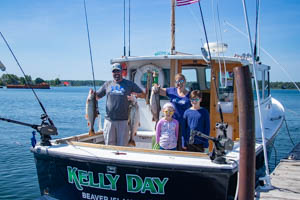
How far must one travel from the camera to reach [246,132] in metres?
3.47

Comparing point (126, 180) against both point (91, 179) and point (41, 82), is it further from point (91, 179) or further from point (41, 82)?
point (41, 82)

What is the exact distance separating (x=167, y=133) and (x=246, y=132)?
1.37m

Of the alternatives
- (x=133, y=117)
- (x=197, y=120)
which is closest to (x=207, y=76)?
(x=133, y=117)

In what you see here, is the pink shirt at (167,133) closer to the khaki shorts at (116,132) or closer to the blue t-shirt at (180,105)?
the blue t-shirt at (180,105)

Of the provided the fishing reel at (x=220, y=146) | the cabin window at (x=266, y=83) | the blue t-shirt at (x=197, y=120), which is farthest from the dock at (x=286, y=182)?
the cabin window at (x=266, y=83)

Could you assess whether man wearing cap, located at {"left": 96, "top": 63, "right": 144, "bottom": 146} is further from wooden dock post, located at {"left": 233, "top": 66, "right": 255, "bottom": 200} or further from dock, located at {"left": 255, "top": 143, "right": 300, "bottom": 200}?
dock, located at {"left": 255, "top": 143, "right": 300, "bottom": 200}

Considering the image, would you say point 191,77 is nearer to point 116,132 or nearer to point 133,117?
point 133,117

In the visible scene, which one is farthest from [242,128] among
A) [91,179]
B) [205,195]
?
[91,179]

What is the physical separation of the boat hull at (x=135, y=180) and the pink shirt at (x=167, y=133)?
2.04 ft

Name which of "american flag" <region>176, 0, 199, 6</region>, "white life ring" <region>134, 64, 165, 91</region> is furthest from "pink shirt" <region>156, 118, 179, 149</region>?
"american flag" <region>176, 0, 199, 6</region>

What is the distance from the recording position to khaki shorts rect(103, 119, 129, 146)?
529 cm

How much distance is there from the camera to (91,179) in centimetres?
443

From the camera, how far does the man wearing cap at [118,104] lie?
5199 mm

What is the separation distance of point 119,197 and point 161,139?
1.00 metres
